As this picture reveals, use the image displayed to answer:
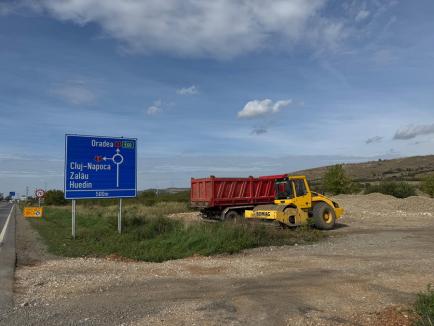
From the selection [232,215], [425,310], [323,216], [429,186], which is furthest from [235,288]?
[429,186]

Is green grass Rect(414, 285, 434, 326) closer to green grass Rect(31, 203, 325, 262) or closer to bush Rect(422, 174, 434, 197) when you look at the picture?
green grass Rect(31, 203, 325, 262)

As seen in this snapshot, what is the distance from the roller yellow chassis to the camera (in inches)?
755

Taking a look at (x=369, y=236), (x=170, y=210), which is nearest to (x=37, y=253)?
(x=369, y=236)

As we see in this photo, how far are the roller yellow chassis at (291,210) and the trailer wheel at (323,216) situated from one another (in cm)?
22

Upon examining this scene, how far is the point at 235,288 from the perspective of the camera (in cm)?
844

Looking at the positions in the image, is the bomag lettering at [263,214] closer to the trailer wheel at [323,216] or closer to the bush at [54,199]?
the trailer wheel at [323,216]

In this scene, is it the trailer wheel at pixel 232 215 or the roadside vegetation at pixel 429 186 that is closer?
the trailer wheel at pixel 232 215

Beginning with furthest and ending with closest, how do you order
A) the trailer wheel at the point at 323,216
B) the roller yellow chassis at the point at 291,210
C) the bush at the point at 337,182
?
the bush at the point at 337,182
the trailer wheel at the point at 323,216
the roller yellow chassis at the point at 291,210

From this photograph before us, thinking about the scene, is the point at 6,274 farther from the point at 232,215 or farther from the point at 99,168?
the point at 232,215

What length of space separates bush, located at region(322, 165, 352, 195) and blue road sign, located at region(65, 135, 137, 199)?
33.3m

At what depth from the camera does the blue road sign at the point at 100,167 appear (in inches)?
723

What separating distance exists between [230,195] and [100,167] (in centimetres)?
704

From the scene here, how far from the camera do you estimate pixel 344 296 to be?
771cm

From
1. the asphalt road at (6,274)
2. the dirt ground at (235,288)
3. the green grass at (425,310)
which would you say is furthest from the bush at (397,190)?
the green grass at (425,310)
